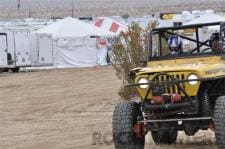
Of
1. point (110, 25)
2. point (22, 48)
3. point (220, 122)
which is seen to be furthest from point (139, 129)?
point (110, 25)

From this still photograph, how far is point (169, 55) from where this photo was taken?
1054cm

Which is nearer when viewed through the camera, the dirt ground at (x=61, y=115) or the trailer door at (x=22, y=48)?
the dirt ground at (x=61, y=115)

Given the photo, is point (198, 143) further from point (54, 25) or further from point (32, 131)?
point (54, 25)

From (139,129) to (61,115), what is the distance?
6.94m

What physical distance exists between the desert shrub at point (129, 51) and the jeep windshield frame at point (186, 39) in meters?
5.14

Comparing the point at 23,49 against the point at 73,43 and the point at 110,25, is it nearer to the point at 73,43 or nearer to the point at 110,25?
the point at 73,43

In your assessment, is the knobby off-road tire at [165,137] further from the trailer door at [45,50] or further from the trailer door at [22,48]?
the trailer door at [45,50]

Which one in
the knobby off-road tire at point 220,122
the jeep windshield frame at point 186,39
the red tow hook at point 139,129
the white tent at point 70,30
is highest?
the jeep windshield frame at point 186,39

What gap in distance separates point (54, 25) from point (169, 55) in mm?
30696

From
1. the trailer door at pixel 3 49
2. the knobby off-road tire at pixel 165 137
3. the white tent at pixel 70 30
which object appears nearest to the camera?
the knobby off-road tire at pixel 165 137

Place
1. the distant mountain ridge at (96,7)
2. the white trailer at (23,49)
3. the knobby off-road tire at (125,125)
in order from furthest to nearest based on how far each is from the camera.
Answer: the distant mountain ridge at (96,7)
the white trailer at (23,49)
the knobby off-road tire at (125,125)

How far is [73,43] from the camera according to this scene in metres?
40.0

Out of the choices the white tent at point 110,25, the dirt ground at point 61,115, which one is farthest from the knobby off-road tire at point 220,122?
the white tent at point 110,25

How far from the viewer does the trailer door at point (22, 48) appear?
3719 centimetres
